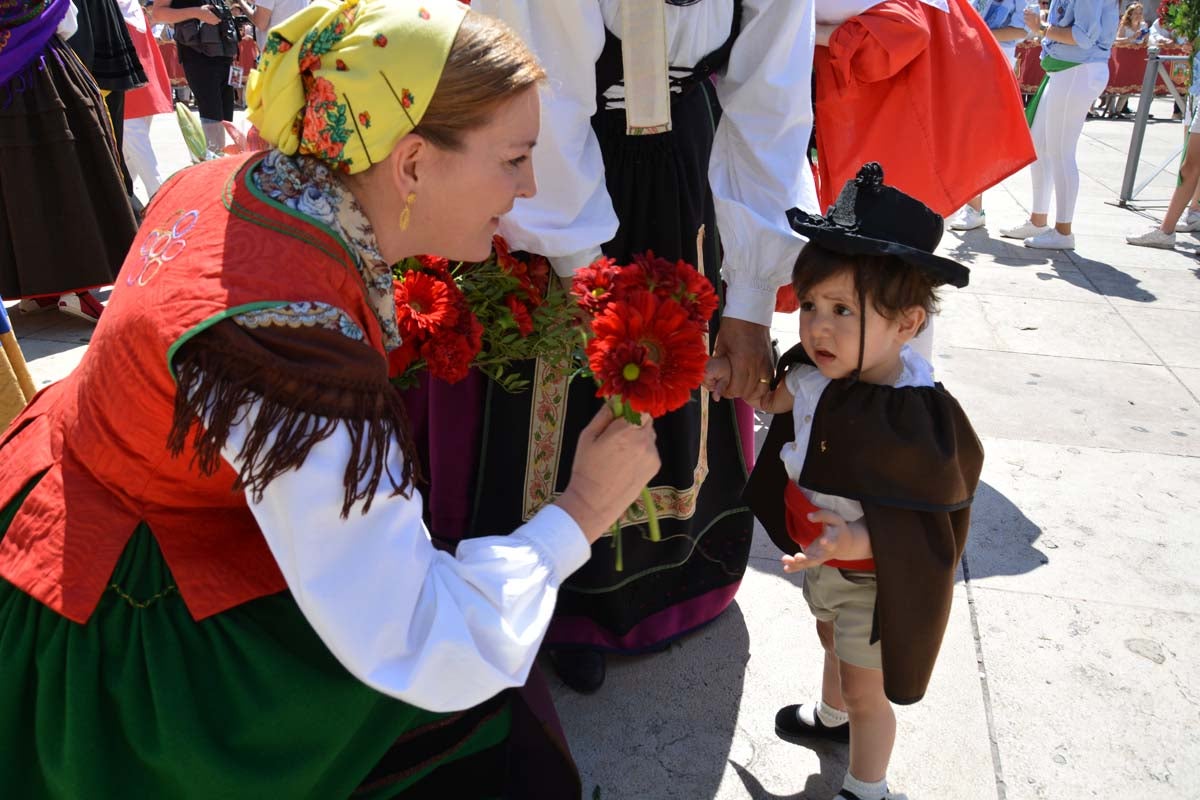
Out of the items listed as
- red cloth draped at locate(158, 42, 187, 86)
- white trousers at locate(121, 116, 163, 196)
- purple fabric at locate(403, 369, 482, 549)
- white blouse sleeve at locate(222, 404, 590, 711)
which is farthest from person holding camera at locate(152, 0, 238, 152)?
red cloth draped at locate(158, 42, 187, 86)

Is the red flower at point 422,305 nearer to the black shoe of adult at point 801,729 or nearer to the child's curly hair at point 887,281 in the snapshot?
the child's curly hair at point 887,281

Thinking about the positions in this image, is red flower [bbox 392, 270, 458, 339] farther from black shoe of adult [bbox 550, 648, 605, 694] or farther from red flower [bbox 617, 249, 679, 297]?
black shoe of adult [bbox 550, 648, 605, 694]

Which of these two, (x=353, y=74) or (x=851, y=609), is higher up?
(x=353, y=74)

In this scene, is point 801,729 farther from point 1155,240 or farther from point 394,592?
point 1155,240

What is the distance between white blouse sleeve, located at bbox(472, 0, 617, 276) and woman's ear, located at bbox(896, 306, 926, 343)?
62 centimetres

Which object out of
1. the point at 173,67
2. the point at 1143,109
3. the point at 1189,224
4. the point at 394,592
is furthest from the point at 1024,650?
the point at 173,67

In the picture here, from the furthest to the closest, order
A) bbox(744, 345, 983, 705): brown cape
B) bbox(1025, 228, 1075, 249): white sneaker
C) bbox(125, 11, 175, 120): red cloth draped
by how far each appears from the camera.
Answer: bbox(1025, 228, 1075, 249): white sneaker → bbox(125, 11, 175, 120): red cloth draped → bbox(744, 345, 983, 705): brown cape

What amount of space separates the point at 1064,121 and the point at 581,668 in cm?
617

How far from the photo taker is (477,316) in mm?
1984

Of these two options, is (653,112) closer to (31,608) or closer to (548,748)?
(548,748)

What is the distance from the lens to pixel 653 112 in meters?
2.04

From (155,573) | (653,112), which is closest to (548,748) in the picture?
(155,573)

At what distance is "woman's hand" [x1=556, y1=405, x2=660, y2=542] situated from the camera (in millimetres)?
1535

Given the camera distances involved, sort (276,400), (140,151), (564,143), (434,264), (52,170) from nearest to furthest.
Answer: (276,400)
(434,264)
(564,143)
(52,170)
(140,151)
